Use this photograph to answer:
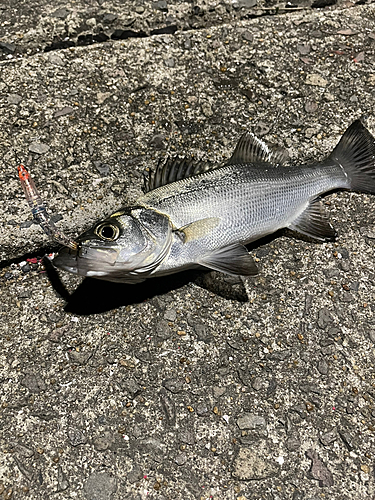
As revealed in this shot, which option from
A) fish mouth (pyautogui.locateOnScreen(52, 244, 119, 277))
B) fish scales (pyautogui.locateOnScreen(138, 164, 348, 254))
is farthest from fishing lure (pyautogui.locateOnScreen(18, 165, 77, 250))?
fish scales (pyautogui.locateOnScreen(138, 164, 348, 254))

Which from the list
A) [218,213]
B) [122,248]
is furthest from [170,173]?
[122,248]

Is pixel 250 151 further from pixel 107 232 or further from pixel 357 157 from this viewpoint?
pixel 107 232

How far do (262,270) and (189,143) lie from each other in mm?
1276

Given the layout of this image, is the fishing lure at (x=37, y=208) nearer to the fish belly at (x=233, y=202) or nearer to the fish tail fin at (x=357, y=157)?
the fish belly at (x=233, y=202)

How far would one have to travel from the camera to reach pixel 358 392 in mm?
2924

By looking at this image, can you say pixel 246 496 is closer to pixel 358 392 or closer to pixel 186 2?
pixel 358 392

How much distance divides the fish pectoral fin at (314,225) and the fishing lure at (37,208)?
1727 mm

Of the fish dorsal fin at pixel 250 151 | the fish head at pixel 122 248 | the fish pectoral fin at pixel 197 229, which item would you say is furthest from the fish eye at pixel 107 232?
the fish dorsal fin at pixel 250 151

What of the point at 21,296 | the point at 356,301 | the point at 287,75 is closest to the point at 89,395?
the point at 21,296

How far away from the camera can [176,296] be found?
321 centimetres

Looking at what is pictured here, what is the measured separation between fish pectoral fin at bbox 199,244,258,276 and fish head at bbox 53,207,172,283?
12.7 inches

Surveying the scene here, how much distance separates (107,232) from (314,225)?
1.63 m

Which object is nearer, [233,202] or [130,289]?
[233,202]

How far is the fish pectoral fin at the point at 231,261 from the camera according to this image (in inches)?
117
